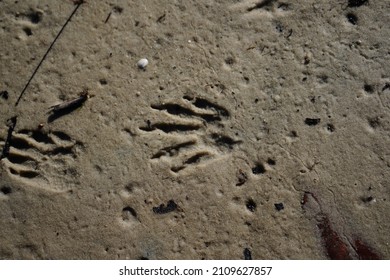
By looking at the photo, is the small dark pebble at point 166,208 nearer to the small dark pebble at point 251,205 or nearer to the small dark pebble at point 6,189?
the small dark pebble at point 251,205

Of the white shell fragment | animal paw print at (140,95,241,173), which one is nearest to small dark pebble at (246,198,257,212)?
animal paw print at (140,95,241,173)

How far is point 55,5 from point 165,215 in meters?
1.85

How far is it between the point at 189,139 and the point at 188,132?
56 mm

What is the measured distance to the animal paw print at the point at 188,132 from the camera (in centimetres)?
310

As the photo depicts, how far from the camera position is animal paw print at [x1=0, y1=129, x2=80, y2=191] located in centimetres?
307

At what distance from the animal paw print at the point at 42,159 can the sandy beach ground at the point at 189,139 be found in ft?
0.04

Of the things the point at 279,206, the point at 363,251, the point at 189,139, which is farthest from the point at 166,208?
the point at 363,251

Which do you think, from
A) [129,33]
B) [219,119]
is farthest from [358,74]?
[129,33]

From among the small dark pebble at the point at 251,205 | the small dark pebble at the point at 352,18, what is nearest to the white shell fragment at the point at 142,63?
the small dark pebble at the point at 251,205

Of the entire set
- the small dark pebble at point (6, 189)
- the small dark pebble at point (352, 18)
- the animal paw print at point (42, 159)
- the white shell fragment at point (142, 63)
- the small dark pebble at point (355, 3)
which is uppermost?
the small dark pebble at point (355, 3)

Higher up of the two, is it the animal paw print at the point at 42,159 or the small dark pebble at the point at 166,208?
the animal paw print at the point at 42,159

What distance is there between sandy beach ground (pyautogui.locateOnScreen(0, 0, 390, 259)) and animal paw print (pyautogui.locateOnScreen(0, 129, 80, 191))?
11 mm

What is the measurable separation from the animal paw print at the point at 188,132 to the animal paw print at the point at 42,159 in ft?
2.07

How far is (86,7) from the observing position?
3.09 metres
